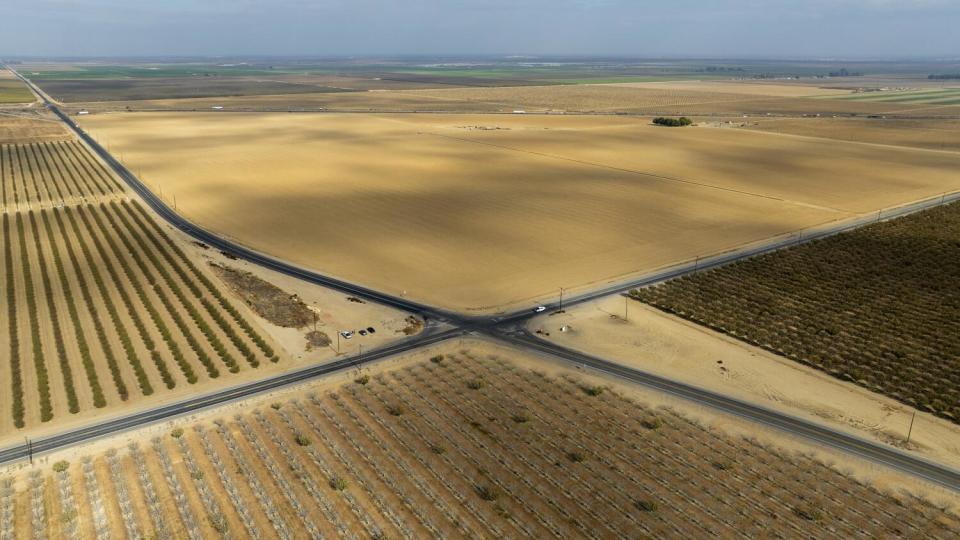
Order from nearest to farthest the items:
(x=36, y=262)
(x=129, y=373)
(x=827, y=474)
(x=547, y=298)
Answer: (x=827, y=474) → (x=129, y=373) → (x=547, y=298) → (x=36, y=262)

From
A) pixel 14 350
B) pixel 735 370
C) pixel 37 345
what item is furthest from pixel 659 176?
pixel 14 350

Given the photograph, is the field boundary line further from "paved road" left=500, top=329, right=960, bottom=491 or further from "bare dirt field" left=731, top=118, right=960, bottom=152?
"bare dirt field" left=731, top=118, right=960, bottom=152

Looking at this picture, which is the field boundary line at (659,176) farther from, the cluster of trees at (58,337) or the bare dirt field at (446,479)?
the cluster of trees at (58,337)

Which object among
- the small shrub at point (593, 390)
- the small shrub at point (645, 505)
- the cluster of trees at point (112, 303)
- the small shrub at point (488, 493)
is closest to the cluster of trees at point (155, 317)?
the cluster of trees at point (112, 303)

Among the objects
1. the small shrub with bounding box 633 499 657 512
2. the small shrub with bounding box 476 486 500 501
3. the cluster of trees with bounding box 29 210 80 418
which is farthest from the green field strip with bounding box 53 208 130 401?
the small shrub with bounding box 633 499 657 512

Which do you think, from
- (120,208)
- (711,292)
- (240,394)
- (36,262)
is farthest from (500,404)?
(120,208)

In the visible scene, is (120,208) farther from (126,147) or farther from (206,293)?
(126,147)

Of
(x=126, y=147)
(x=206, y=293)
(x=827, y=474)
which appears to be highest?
(x=126, y=147)
